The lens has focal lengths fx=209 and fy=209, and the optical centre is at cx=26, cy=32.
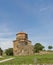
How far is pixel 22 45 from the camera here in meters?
78.5

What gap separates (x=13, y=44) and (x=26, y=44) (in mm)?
4986

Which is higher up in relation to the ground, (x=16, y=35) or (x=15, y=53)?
(x=16, y=35)

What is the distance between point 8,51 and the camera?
91.9m

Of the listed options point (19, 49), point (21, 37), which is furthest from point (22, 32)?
point (19, 49)

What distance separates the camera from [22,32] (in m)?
81.6

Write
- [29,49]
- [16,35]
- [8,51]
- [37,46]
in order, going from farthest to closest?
[37,46] < [8,51] < [16,35] < [29,49]

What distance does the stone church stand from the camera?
77.1 metres

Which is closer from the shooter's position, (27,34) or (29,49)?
(29,49)

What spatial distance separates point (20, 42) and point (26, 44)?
2.49 meters

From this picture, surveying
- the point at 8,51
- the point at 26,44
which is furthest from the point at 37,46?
the point at 26,44

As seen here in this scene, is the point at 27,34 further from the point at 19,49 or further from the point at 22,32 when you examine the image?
the point at 19,49

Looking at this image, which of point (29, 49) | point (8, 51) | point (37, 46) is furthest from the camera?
point (37, 46)

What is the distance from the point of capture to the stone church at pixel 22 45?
7706cm

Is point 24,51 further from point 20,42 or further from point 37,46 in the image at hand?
point 37,46
